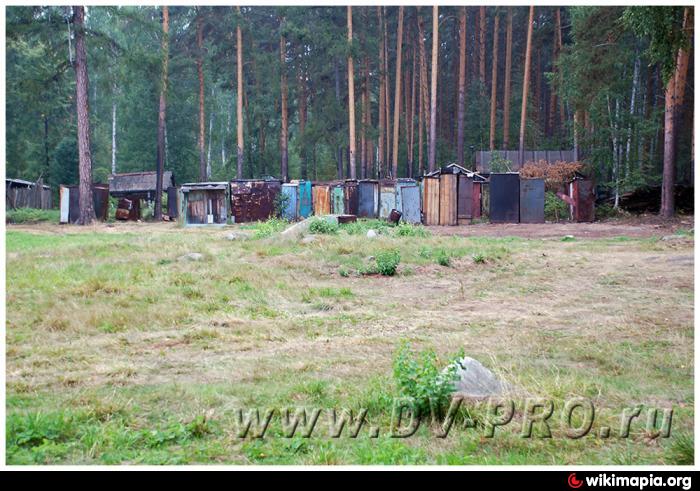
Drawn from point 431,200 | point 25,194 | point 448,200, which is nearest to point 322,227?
point 431,200

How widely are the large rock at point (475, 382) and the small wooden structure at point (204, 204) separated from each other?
855 inches

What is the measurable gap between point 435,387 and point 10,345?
4.41 metres

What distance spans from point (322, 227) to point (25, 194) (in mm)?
22406

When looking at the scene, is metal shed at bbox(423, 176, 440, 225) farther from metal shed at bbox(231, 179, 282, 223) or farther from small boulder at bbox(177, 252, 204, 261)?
small boulder at bbox(177, 252, 204, 261)

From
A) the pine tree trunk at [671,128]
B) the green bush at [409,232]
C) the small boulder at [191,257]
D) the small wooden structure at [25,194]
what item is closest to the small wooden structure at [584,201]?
the pine tree trunk at [671,128]

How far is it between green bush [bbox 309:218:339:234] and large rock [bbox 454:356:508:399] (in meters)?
12.1

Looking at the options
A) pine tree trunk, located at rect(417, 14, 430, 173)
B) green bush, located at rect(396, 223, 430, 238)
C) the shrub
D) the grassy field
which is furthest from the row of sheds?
the shrub

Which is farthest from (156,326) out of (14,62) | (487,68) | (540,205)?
(487,68)

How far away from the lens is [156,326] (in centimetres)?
747

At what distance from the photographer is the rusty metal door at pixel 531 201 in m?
24.7

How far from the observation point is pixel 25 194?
3331 cm

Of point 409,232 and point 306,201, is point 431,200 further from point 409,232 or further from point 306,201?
point 409,232
